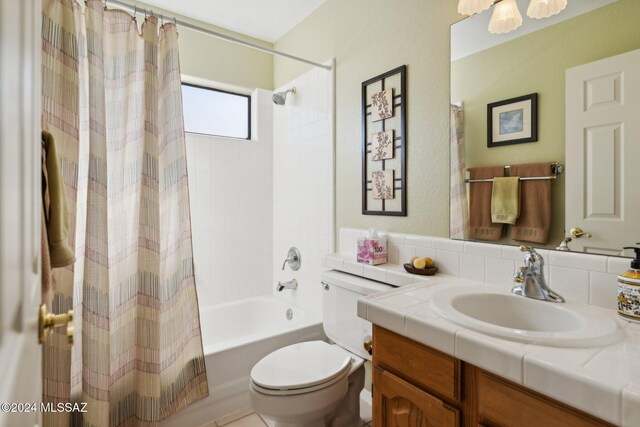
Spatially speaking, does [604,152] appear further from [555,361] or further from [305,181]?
[305,181]

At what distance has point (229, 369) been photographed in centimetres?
189

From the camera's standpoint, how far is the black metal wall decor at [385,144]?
1755 mm

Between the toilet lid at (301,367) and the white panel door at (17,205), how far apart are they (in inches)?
39.7

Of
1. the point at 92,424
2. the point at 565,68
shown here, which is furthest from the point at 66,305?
the point at 565,68

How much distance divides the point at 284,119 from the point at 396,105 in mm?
1204

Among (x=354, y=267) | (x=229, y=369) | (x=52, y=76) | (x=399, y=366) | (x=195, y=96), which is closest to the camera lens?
(x=399, y=366)

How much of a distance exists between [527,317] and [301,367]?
948mm

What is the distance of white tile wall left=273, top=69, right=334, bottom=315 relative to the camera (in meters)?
2.28

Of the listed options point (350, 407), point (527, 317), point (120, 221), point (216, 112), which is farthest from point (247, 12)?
point (350, 407)

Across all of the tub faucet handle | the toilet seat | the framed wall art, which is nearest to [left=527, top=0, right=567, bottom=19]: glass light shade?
the framed wall art

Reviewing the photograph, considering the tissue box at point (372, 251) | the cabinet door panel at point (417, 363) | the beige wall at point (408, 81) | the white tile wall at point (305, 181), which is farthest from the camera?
the white tile wall at point (305, 181)

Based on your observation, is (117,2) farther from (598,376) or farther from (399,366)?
(598,376)

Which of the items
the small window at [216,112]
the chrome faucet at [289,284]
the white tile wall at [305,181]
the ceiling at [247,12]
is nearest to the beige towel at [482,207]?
the white tile wall at [305,181]

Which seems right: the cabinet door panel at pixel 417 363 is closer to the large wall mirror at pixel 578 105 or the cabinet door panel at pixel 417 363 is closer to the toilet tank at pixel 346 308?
the toilet tank at pixel 346 308
